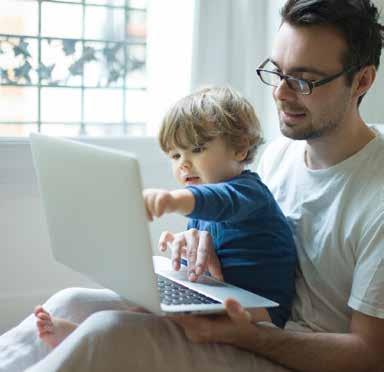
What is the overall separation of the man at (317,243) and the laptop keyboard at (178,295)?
39 millimetres

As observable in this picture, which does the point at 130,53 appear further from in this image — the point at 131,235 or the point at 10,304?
the point at 131,235

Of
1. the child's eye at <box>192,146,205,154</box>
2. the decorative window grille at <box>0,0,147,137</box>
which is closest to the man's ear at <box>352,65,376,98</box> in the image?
the child's eye at <box>192,146,205,154</box>

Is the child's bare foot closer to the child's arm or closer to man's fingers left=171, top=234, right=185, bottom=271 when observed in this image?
man's fingers left=171, top=234, right=185, bottom=271

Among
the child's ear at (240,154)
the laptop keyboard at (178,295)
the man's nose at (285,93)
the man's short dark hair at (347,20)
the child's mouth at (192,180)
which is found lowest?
the laptop keyboard at (178,295)

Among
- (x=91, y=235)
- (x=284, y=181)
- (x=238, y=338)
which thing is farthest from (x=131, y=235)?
(x=284, y=181)

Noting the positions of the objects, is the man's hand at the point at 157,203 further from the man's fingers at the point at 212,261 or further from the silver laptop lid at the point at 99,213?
the man's fingers at the point at 212,261

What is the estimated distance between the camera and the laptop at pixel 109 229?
123 cm

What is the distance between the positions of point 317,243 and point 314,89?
0.33m

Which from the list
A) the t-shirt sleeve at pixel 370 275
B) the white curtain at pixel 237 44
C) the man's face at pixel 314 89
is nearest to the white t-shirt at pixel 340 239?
the t-shirt sleeve at pixel 370 275

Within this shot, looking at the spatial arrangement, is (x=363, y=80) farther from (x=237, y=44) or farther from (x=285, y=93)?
(x=237, y=44)

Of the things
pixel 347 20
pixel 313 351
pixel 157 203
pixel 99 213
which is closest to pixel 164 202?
pixel 157 203

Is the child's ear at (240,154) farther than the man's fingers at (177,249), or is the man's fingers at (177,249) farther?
the child's ear at (240,154)

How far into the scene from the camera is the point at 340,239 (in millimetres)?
1593

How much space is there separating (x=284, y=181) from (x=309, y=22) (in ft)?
1.31
